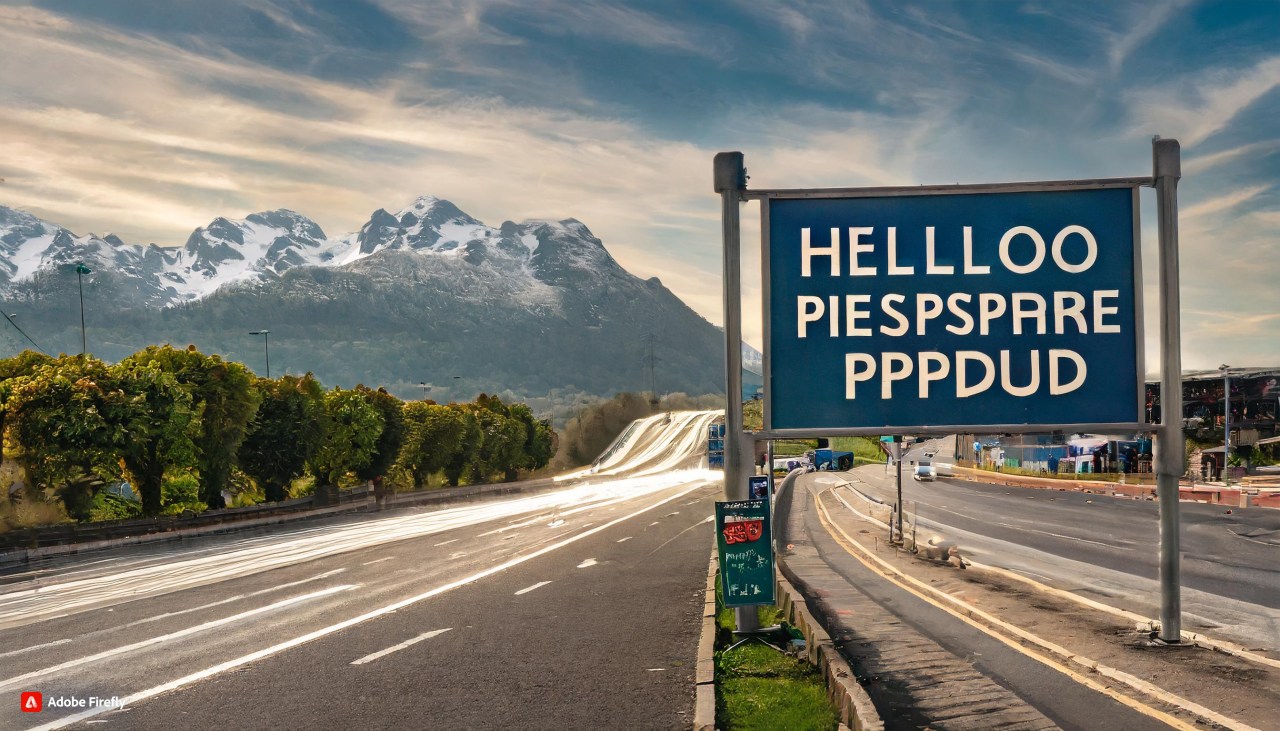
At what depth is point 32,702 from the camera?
1118 centimetres

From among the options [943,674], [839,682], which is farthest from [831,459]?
[839,682]

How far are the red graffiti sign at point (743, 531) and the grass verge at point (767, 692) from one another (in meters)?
1.52

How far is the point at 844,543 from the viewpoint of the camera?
114 ft

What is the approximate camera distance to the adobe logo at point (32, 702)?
10.9 meters

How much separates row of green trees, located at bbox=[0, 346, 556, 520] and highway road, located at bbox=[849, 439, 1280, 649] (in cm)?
3575

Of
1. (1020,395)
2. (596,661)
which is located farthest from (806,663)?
(1020,395)

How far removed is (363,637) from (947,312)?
10.5 m

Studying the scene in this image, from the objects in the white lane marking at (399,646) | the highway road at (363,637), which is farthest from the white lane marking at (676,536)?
the white lane marking at (399,646)

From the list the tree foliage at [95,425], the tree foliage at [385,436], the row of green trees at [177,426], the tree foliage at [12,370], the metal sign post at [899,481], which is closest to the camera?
the metal sign post at [899,481]

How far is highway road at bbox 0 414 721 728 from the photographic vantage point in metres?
10.8

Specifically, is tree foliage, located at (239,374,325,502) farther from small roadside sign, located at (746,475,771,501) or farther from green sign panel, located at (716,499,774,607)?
green sign panel, located at (716,499,774,607)

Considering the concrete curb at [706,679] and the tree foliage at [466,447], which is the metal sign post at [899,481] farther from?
the tree foliage at [466,447]

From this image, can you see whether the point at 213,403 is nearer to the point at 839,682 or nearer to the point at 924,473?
the point at 839,682

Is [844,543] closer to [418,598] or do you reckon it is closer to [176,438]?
[418,598]
